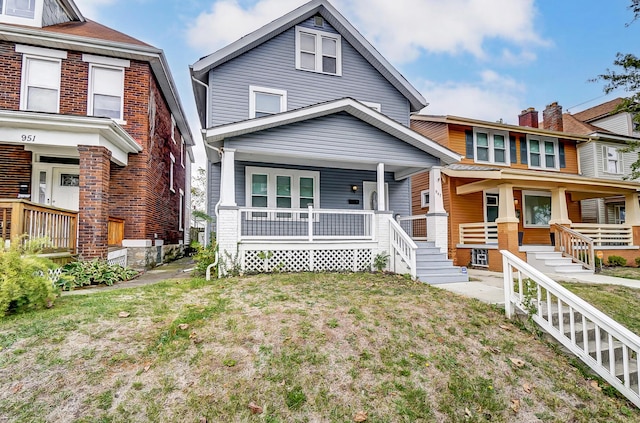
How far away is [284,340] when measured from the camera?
13.9ft

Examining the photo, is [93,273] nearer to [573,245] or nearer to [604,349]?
[604,349]

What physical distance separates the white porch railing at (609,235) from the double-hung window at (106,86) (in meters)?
16.5

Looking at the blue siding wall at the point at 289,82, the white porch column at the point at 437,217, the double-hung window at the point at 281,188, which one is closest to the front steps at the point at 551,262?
the white porch column at the point at 437,217

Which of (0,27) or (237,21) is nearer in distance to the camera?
(0,27)

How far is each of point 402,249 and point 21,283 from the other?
7.53 m

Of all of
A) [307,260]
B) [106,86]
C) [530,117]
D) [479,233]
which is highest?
[530,117]

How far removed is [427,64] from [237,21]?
12.8m

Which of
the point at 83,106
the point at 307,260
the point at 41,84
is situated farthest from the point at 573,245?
the point at 41,84

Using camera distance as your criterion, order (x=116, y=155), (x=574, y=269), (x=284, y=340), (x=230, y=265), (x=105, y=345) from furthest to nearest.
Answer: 1. (x=574, y=269)
2. (x=116, y=155)
3. (x=230, y=265)
4. (x=284, y=340)
5. (x=105, y=345)

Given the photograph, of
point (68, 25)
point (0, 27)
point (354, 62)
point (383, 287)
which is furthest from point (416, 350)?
point (68, 25)

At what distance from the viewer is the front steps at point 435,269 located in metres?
8.35

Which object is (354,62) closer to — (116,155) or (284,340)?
(116,155)

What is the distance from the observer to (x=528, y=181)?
11156mm

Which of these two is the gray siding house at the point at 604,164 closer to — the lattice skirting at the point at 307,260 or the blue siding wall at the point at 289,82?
the blue siding wall at the point at 289,82
